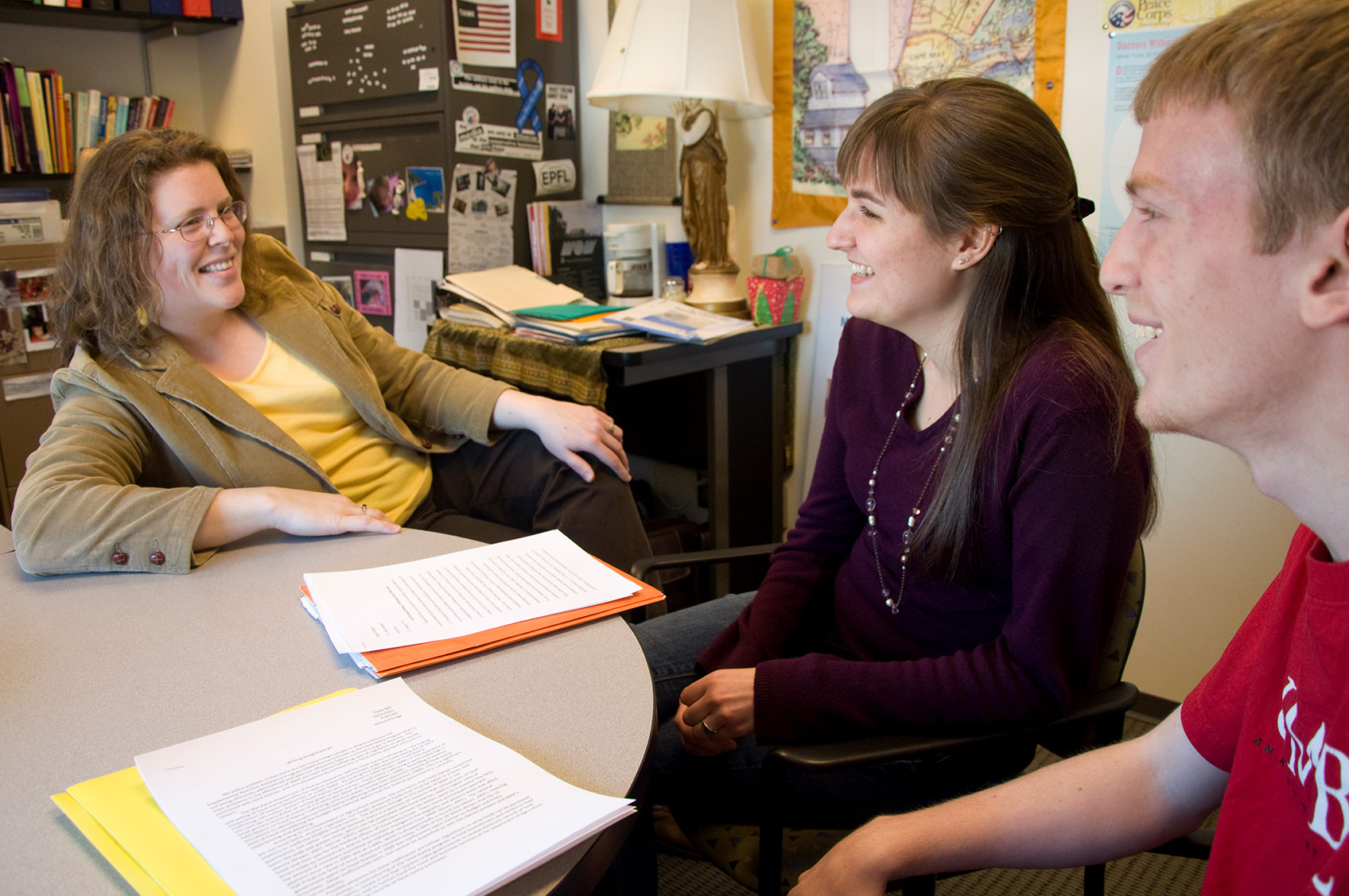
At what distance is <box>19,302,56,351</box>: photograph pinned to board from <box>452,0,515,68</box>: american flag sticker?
126 cm

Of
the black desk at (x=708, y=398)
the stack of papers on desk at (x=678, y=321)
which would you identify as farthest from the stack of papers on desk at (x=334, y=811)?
the stack of papers on desk at (x=678, y=321)

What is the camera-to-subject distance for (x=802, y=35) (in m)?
2.26

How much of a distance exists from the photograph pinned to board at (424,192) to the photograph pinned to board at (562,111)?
355 millimetres

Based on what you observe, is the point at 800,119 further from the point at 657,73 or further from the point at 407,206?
the point at 407,206

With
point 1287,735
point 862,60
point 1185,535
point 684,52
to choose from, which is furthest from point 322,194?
point 1287,735

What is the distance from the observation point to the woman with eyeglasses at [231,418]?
3.90 ft

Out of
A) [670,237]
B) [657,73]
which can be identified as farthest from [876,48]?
[670,237]

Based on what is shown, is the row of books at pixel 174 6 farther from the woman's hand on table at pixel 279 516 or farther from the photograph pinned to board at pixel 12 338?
the woman's hand on table at pixel 279 516

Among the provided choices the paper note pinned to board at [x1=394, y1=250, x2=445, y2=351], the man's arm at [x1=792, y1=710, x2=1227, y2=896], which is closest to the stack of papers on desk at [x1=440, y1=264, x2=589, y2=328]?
the paper note pinned to board at [x1=394, y1=250, x2=445, y2=351]

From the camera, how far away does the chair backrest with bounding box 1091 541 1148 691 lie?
1.05 meters

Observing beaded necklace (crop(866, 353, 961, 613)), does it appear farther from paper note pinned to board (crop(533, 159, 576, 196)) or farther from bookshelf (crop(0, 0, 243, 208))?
bookshelf (crop(0, 0, 243, 208))

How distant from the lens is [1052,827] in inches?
30.7

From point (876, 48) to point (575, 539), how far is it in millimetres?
1345

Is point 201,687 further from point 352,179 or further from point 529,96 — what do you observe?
point 352,179
